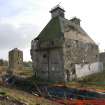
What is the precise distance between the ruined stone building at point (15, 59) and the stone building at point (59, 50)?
41.8 feet

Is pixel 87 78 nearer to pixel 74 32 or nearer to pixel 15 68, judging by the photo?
pixel 74 32

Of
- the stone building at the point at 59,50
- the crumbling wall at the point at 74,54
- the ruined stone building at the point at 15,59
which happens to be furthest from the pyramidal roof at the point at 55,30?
the ruined stone building at the point at 15,59

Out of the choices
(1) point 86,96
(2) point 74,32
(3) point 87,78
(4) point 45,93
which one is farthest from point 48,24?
(1) point 86,96

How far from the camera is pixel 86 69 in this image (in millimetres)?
27391

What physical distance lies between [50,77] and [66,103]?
959 cm

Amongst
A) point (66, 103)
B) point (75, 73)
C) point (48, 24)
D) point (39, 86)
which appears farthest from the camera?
point (48, 24)

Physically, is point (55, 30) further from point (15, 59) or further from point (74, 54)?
point (15, 59)

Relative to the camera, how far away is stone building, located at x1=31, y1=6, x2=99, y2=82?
2425 centimetres

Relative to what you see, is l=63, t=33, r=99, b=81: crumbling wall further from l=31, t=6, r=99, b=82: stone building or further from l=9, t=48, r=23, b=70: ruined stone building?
l=9, t=48, r=23, b=70: ruined stone building

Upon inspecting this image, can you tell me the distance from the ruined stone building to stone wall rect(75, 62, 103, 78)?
16.5m

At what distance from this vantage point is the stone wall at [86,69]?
25.7 metres

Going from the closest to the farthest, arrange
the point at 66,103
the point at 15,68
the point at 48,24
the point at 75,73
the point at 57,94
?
the point at 66,103
the point at 57,94
the point at 75,73
the point at 48,24
the point at 15,68

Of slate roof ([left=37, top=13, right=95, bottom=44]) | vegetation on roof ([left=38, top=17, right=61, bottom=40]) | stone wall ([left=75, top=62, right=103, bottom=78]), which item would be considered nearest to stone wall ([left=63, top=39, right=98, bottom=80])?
stone wall ([left=75, top=62, right=103, bottom=78])

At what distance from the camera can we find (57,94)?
20188 mm
